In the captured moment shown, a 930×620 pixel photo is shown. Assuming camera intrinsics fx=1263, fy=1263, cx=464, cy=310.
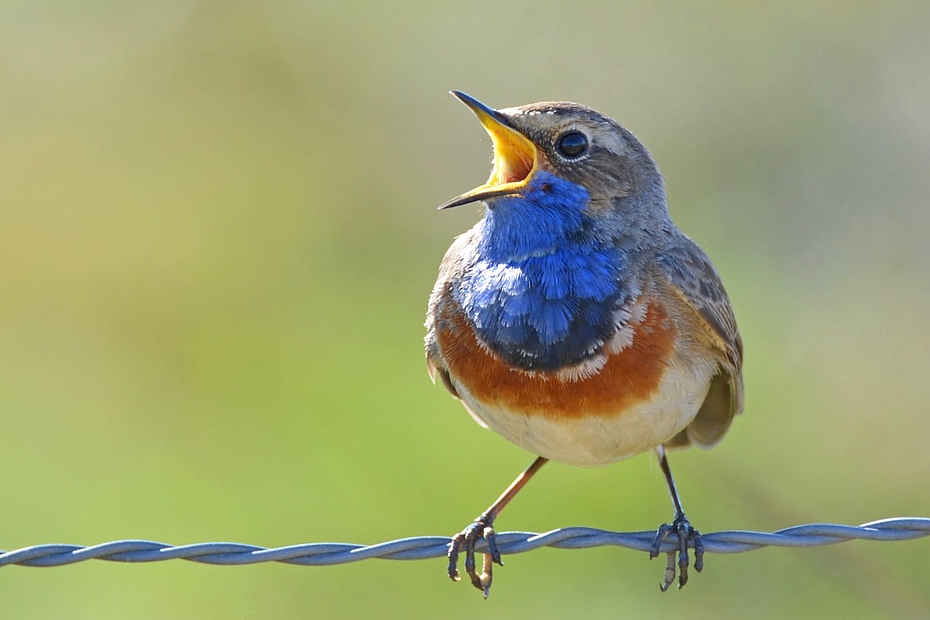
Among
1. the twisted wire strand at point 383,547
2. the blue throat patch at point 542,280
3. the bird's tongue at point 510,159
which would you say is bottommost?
the twisted wire strand at point 383,547

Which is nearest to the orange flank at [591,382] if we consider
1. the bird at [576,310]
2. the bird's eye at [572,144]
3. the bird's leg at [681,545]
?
the bird at [576,310]

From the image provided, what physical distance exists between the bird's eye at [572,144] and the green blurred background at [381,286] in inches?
106

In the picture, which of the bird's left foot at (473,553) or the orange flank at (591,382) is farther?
the bird's left foot at (473,553)

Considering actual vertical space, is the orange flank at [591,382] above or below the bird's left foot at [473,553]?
above

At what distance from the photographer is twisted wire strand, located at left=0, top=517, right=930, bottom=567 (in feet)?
14.1

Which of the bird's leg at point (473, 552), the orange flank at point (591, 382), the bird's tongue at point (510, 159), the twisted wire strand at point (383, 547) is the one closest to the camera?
the twisted wire strand at point (383, 547)

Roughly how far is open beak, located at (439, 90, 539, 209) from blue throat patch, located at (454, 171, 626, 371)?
8 cm

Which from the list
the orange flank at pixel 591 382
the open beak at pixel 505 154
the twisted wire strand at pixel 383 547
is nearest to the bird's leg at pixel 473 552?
the orange flank at pixel 591 382

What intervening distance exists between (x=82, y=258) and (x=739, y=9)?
8.01m

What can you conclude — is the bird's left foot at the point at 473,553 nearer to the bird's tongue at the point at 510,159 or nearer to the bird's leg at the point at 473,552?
the bird's leg at the point at 473,552

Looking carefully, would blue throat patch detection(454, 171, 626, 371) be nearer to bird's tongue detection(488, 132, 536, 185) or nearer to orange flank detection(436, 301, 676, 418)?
orange flank detection(436, 301, 676, 418)

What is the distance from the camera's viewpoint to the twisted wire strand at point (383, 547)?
14.1 ft

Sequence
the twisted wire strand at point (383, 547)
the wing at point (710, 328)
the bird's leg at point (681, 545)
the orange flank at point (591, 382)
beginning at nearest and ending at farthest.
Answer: the twisted wire strand at point (383, 547) → the orange flank at point (591, 382) → the bird's leg at point (681, 545) → the wing at point (710, 328)

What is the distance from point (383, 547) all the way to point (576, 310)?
141 centimetres
